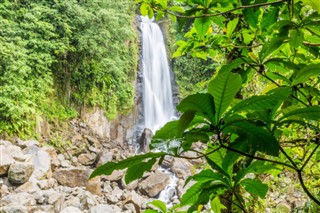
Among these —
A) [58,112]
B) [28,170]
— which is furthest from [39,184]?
[58,112]

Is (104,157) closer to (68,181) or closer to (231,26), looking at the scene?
(68,181)

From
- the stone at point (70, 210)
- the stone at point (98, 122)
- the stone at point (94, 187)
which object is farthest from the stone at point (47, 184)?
the stone at point (98, 122)

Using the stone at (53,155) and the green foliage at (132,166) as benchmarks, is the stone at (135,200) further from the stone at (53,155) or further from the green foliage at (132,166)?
the green foliage at (132,166)

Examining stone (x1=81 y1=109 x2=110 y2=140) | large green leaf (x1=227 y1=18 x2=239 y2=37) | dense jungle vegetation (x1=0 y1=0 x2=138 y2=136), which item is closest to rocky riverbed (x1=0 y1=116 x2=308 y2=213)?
stone (x1=81 y1=109 x2=110 y2=140)

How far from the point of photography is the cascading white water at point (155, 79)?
10.7m

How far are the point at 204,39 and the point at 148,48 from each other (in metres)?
10.6

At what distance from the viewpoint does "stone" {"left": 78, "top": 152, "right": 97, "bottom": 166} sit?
696 centimetres

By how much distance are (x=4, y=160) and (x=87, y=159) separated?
2.42 metres

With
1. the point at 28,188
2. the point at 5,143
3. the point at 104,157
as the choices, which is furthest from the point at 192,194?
the point at 104,157

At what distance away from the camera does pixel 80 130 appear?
804 centimetres

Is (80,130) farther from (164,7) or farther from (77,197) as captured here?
(164,7)

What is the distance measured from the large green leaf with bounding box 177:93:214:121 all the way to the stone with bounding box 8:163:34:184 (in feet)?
16.9

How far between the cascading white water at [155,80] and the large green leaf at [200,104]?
9.88 meters

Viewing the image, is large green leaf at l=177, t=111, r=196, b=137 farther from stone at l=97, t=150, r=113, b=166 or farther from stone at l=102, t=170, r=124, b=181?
stone at l=97, t=150, r=113, b=166
